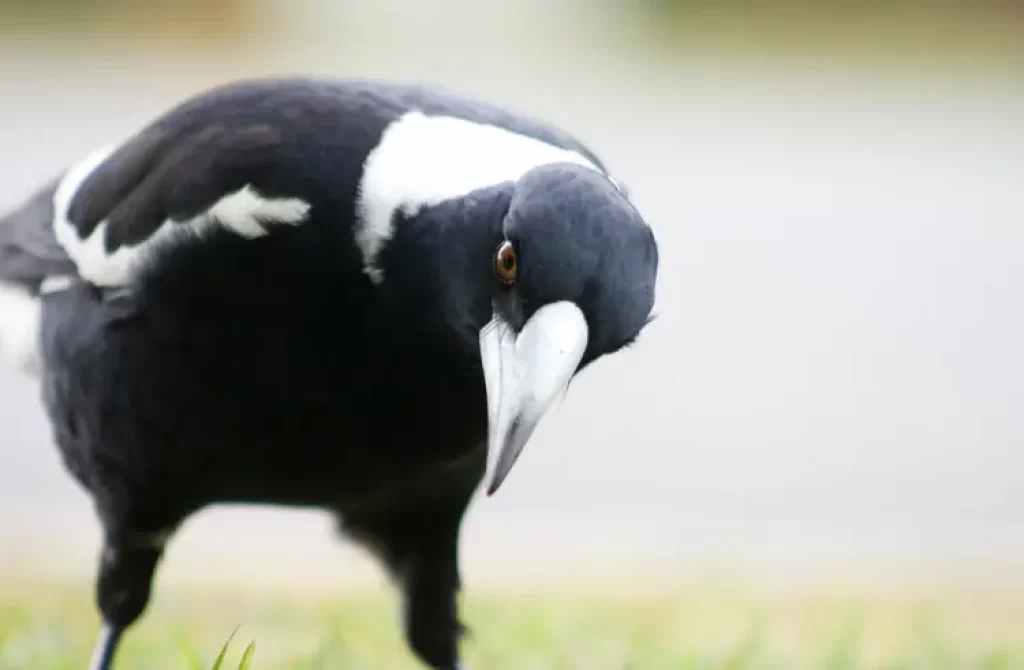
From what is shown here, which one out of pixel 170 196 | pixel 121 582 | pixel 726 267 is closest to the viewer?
pixel 170 196

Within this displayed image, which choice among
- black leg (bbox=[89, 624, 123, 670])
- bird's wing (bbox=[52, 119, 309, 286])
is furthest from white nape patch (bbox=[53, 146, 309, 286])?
black leg (bbox=[89, 624, 123, 670])

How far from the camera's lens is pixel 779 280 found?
3.89 m

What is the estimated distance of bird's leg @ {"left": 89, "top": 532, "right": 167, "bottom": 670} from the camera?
1.69 meters

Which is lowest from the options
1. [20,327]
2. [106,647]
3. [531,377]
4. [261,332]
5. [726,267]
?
[726,267]

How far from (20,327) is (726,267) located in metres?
2.37

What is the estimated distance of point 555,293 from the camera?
1.20 meters

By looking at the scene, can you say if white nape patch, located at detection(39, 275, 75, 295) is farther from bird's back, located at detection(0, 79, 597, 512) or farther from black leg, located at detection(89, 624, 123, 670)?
black leg, located at detection(89, 624, 123, 670)

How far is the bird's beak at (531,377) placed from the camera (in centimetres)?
118

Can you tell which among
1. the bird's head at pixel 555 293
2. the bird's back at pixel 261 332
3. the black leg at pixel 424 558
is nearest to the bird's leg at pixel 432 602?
the black leg at pixel 424 558

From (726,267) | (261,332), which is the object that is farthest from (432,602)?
(726,267)

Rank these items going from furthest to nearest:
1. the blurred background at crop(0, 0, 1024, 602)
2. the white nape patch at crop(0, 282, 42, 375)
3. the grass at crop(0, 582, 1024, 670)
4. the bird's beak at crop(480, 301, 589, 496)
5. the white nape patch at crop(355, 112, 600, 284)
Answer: the blurred background at crop(0, 0, 1024, 602) < the grass at crop(0, 582, 1024, 670) < the white nape patch at crop(0, 282, 42, 375) < the white nape patch at crop(355, 112, 600, 284) < the bird's beak at crop(480, 301, 589, 496)

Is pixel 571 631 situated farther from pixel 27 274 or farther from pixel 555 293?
pixel 555 293

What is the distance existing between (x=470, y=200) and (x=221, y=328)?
0.30m

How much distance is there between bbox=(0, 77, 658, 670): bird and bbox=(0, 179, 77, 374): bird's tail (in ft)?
0.07
